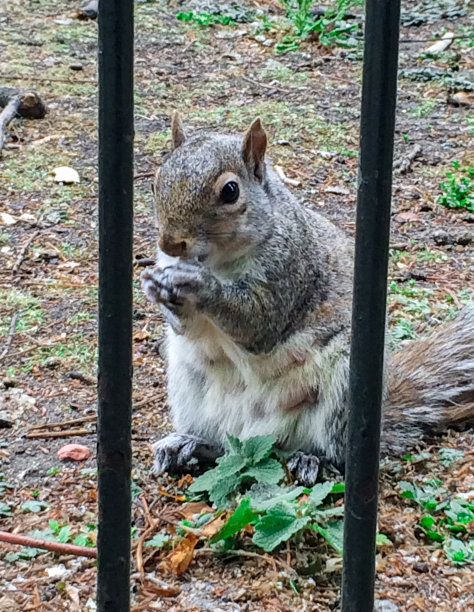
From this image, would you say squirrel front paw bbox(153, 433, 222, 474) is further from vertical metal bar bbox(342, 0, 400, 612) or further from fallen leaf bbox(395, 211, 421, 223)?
fallen leaf bbox(395, 211, 421, 223)

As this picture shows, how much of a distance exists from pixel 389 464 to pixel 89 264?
175 cm

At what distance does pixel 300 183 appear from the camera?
14.5ft

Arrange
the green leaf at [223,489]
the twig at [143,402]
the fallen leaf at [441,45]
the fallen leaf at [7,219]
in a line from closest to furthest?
the green leaf at [223,489] → the twig at [143,402] → the fallen leaf at [7,219] → the fallen leaf at [441,45]

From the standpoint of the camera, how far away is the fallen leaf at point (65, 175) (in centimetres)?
445

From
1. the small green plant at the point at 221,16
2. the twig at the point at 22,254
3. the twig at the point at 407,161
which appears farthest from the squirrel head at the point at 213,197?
the small green plant at the point at 221,16

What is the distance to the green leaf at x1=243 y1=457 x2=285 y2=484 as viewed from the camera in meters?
2.18

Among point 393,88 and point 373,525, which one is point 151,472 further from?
point 393,88

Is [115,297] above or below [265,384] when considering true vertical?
above

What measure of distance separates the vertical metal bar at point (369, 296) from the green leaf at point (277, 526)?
0.66 m

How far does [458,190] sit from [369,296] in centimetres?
320

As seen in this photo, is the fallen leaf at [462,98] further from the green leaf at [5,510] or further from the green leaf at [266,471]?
the green leaf at [5,510]

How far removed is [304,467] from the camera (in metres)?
2.42

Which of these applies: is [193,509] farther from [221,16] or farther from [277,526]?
[221,16]

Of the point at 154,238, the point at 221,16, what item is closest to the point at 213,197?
the point at 154,238
